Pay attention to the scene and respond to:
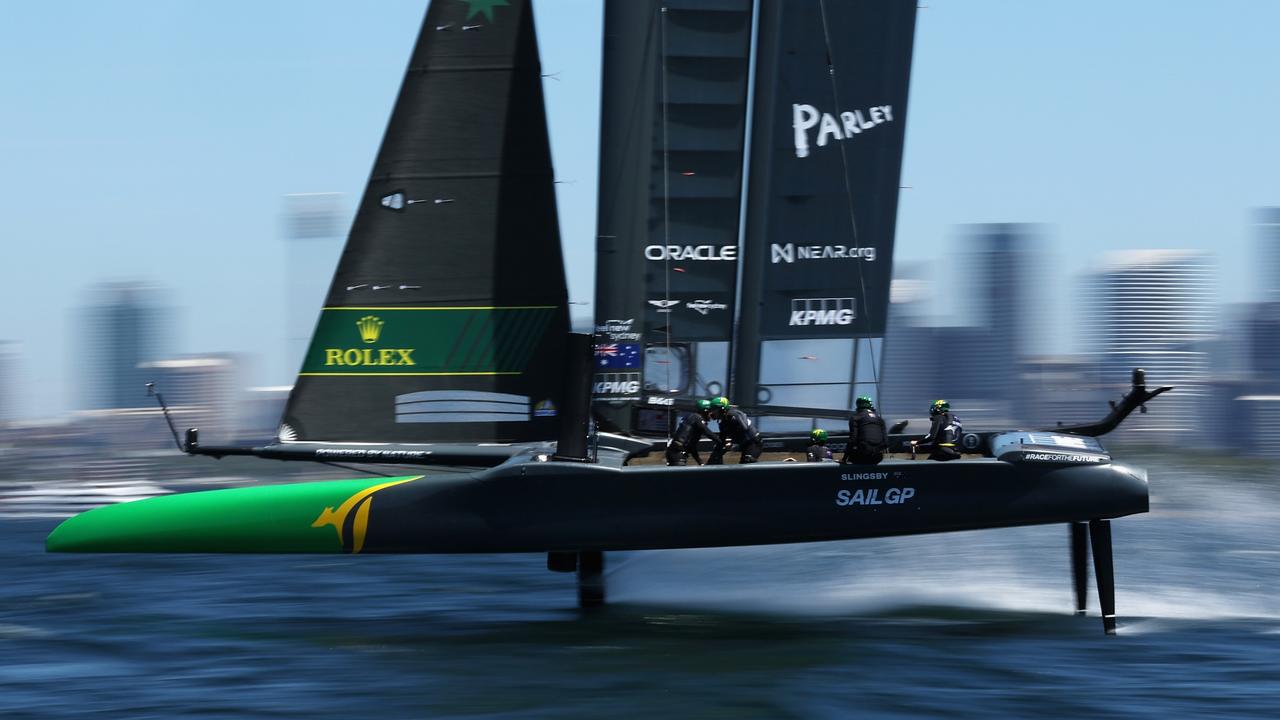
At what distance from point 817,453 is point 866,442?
711 millimetres

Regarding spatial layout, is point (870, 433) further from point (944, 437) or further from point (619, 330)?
point (619, 330)

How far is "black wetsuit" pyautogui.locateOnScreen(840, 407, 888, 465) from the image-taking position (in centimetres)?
1200

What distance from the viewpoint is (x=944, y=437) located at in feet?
41.8

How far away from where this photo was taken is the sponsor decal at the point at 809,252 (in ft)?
50.5

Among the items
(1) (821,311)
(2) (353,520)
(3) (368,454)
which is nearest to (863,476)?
(1) (821,311)

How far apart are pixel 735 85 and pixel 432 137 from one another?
3877mm

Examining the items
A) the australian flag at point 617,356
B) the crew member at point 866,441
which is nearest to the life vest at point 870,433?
the crew member at point 866,441

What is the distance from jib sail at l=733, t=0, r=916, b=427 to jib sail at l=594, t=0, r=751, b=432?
0.92ft

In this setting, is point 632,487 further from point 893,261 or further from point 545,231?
point 893,261

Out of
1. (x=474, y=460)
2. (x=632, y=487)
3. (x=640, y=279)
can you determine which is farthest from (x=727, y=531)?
(x=640, y=279)

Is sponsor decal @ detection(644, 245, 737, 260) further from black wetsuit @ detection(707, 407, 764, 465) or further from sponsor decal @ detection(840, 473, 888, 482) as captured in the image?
sponsor decal @ detection(840, 473, 888, 482)

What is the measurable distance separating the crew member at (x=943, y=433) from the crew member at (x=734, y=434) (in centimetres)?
158

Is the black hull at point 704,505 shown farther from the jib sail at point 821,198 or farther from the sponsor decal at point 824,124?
the sponsor decal at point 824,124

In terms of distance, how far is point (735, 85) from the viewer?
1535cm
